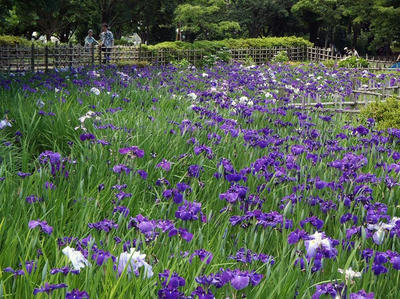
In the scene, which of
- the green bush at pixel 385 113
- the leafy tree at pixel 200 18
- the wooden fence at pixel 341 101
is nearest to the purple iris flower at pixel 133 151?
the green bush at pixel 385 113

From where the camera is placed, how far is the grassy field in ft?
5.71

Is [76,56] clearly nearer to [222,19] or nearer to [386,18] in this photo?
[386,18]

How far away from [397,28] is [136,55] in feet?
83.6

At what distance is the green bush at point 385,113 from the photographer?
7004 mm

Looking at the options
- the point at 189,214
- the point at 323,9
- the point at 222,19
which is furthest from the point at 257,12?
the point at 189,214

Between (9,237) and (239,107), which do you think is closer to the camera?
(9,237)

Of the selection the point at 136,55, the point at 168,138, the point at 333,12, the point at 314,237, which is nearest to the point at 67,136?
the point at 168,138

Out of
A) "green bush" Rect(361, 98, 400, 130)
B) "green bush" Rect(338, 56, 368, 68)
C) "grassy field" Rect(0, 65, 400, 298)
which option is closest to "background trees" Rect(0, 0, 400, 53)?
"green bush" Rect(338, 56, 368, 68)

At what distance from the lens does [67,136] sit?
4.61m

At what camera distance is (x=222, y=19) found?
45594 millimetres

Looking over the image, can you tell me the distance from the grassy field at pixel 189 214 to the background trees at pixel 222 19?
27.8 m

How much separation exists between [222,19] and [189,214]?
1773 inches

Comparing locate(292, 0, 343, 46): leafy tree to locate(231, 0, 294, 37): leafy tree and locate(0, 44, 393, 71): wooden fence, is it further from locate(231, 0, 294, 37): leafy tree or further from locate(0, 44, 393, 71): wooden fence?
locate(0, 44, 393, 71): wooden fence

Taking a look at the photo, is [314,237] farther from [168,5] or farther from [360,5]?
[360,5]
